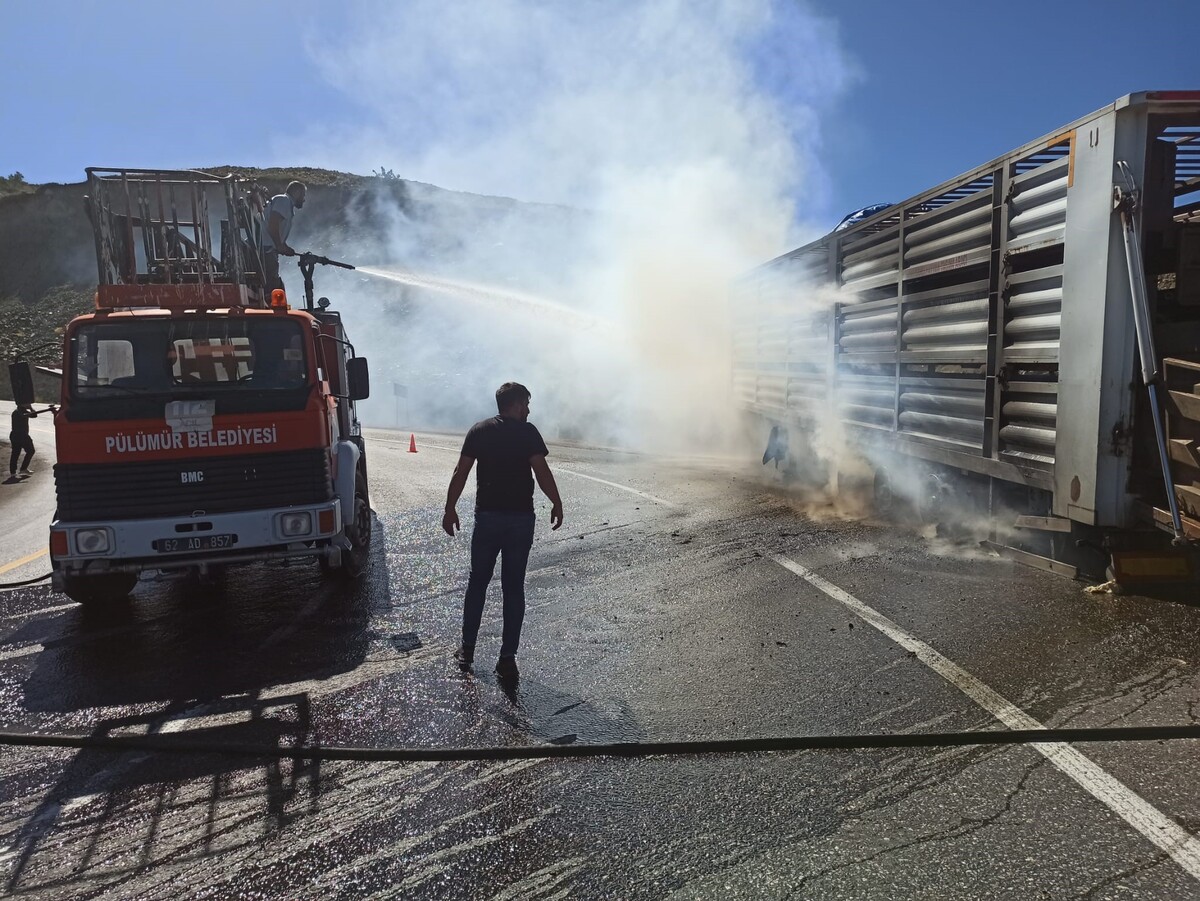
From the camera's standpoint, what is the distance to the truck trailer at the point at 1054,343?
531 cm

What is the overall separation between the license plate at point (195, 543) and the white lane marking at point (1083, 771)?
440cm

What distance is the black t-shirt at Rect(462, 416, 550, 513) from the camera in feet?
16.2

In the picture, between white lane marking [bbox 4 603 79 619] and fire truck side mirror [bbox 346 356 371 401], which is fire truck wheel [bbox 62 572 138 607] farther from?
fire truck side mirror [bbox 346 356 371 401]

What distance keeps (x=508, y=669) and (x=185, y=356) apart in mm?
3430

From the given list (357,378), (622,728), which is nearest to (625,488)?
(357,378)

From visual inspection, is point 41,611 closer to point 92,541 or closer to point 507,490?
point 92,541

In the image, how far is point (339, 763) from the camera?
3.68m

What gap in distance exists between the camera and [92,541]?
555 cm

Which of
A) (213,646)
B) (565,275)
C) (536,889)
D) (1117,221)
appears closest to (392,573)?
(213,646)

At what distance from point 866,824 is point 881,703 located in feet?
3.85

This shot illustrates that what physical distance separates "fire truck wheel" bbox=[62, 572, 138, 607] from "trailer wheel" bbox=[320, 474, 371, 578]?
1.44 m

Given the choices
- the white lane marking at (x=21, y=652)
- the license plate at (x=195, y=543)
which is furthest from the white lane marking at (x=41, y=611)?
the license plate at (x=195, y=543)

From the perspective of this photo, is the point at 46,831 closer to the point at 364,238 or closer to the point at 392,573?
the point at 392,573

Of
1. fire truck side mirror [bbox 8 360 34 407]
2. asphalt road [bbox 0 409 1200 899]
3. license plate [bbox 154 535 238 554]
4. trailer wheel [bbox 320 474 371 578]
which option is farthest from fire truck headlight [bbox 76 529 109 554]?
trailer wheel [bbox 320 474 371 578]
